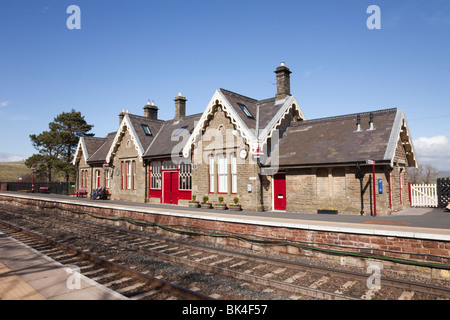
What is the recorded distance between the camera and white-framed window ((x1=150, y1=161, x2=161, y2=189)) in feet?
79.7

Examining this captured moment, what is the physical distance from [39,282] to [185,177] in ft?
50.0

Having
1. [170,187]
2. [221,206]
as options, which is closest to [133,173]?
[170,187]

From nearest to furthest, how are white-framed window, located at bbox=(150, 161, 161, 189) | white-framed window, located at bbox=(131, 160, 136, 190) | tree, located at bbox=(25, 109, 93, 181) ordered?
white-framed window, located at bbox=(150, 161, 161, 189), white-framed window, located at bbox=(131, 160, 136, 190), tree, located at bbox=(25, 109, 93, 181)

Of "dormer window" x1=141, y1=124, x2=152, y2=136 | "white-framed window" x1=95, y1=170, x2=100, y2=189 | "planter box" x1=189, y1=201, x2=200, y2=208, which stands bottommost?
"planter box" x1=189, y1=201, x2=200, y2=208

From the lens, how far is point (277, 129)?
64.2 feet

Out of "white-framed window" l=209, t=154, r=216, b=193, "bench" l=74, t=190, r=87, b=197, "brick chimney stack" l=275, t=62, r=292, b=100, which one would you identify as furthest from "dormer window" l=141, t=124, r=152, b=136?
"brick chimney stack" l=275, t=62, r=292, b=100

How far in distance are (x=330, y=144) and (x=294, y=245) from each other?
8.63 metres

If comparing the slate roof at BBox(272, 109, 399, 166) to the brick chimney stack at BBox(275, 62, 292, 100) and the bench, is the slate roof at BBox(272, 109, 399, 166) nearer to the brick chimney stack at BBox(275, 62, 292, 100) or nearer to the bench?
the brick chimney stack at BBox(275, 62, 292, 100)

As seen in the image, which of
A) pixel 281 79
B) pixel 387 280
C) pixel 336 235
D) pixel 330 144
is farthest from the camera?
pixel 281 79

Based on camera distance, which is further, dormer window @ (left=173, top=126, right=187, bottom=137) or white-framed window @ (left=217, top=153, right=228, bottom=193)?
dormer window @ (left=173, top=126, right=187, bottom=137)

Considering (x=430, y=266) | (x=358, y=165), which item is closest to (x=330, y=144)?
(x=358, y=165)

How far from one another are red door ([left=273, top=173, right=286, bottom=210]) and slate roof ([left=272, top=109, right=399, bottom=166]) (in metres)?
1.23

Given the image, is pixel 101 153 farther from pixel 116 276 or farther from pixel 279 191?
pixel 116 276
